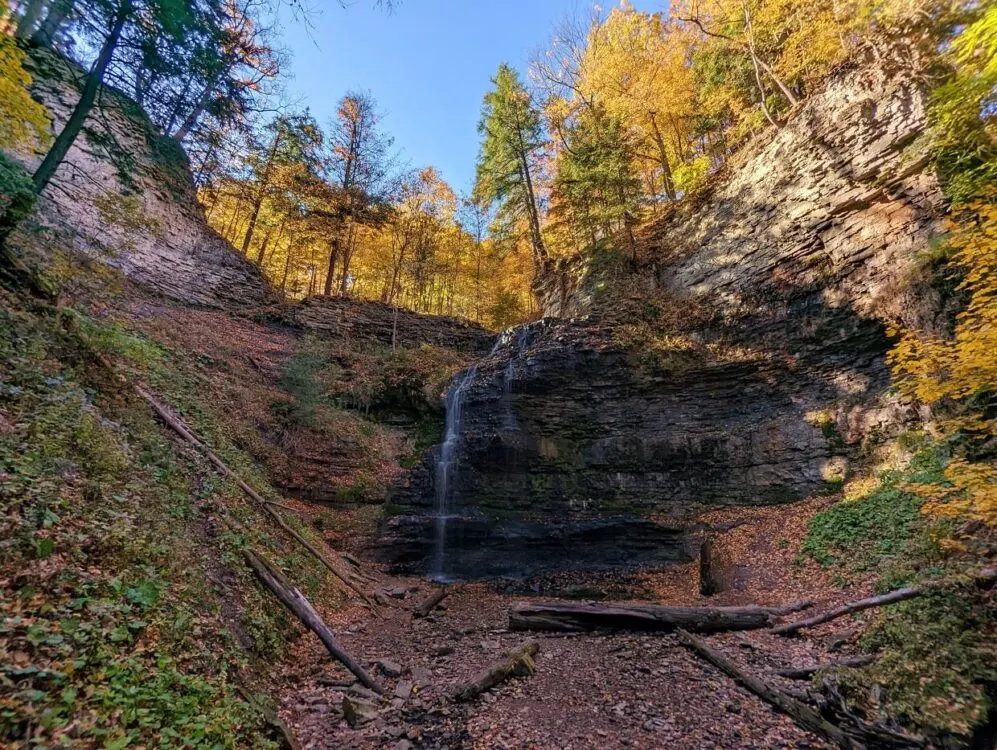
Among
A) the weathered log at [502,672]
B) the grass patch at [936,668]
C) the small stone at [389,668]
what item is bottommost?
the small stone at [389,668]

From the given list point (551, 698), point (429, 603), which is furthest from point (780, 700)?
point (429, 603)

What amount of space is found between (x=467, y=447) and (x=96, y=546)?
1137cm

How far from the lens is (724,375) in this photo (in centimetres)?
1458

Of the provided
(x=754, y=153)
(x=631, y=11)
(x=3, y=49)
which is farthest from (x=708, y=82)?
(x=3, y=49)

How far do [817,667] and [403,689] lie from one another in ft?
18.5

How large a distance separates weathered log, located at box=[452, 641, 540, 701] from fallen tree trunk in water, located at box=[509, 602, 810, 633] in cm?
123

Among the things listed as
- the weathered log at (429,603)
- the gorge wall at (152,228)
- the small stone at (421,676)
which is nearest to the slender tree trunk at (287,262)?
the gorge wall at (152,228)

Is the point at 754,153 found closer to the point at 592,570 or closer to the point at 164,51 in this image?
the point at 592,570

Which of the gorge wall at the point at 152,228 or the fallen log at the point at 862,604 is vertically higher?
the gorge wall at the point at 152,228

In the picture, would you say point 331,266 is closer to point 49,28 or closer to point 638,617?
point 49,28

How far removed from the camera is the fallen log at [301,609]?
19.1ft

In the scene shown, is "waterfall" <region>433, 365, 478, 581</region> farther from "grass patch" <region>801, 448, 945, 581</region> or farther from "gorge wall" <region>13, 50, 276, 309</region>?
"gorge wall" <region>13, 50, 276, 309</region>

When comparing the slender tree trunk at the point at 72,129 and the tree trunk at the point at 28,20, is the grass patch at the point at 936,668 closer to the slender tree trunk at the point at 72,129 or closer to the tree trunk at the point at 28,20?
the slender tree trunk at the point at 72,129

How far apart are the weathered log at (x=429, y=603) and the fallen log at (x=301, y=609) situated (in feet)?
10.1
